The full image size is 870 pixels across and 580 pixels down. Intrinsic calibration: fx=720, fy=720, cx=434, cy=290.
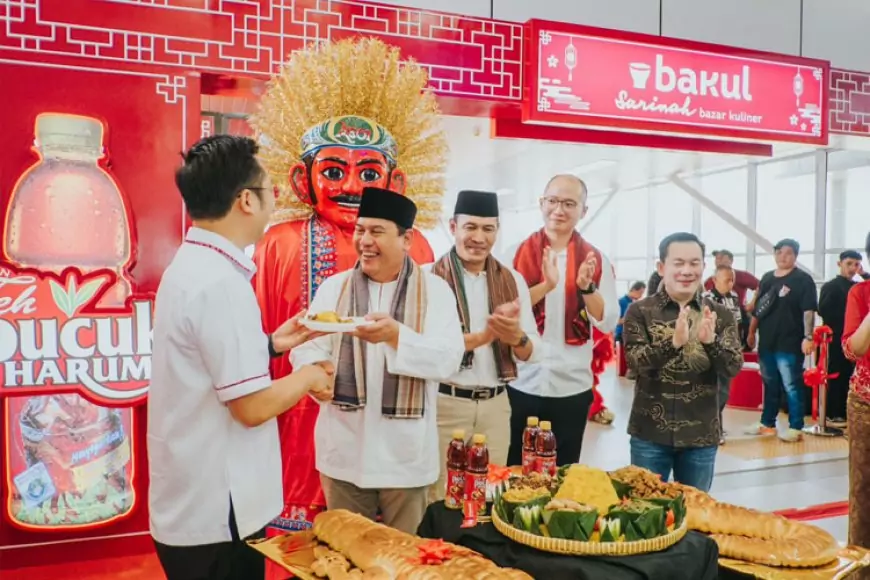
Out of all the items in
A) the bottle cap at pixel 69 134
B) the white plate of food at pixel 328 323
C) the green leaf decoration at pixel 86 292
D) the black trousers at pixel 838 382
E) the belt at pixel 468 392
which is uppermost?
the bottle cap at pixel 69 134

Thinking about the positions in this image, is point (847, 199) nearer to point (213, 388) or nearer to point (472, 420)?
point (472, 420)

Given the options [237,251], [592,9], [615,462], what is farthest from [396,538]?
[615,462]

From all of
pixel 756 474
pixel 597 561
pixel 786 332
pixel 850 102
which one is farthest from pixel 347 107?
pixel 786 332

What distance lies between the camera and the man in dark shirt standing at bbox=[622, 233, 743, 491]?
3.06 meters

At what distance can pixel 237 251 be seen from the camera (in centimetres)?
189

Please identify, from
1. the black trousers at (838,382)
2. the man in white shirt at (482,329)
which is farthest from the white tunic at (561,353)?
the black trousers at (838,382)

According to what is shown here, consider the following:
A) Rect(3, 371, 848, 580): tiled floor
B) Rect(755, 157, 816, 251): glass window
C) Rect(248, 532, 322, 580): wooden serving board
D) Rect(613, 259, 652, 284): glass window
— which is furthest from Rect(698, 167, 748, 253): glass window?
Rect(248, 532, 322, 580): wooden serving board

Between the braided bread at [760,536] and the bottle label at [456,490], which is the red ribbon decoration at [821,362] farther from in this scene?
the bottle label at [456,490]

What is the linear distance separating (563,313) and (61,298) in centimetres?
249

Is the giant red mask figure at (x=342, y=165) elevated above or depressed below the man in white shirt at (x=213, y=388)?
above

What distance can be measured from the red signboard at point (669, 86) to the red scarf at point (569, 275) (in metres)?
0.69

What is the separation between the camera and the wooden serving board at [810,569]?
1.99 meters

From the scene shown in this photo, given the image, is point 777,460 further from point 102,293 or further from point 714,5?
point 102,293

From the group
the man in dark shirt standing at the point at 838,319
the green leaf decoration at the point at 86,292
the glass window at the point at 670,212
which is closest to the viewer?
the green leaf decoration at the point at 86,292
